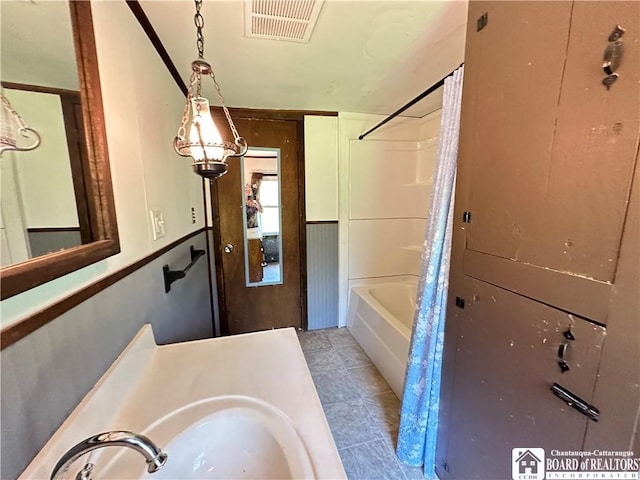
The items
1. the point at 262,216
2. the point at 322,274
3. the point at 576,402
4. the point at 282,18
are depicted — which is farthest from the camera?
the point at 322,274

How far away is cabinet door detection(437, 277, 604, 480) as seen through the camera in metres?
0.72

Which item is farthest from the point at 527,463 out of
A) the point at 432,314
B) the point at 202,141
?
the point at 202,141

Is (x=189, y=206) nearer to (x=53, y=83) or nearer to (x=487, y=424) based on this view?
(x=53, y=83)

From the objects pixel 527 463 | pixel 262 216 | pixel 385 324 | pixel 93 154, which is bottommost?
pixel 385 324

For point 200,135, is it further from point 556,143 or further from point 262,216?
point 262,216

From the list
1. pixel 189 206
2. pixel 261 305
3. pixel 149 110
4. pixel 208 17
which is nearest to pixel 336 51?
pixel 208 17

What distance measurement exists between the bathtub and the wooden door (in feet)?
2.06

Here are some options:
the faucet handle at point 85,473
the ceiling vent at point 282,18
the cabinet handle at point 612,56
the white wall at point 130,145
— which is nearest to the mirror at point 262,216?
the white wall at point 130,145

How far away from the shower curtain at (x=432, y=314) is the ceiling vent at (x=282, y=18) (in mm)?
710

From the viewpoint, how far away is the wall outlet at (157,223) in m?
1.15

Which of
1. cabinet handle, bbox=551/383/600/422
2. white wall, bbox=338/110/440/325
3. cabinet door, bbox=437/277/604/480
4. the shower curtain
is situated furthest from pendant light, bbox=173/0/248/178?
white wall, bbox=338/110/440/325

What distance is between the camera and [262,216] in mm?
2500
